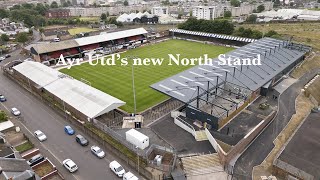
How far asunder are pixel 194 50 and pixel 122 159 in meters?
49.4

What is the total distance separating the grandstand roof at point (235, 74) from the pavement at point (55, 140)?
13.3 metres

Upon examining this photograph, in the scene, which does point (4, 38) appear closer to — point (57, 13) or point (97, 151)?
point (97, 151)

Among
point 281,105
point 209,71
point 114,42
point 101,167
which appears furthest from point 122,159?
point 114,42

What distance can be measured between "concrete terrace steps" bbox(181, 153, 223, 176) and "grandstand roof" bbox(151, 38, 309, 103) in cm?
854

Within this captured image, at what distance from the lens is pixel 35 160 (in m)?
28.1

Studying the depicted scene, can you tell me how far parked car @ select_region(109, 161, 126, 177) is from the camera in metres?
26.9

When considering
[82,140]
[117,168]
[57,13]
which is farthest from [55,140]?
[57,13]

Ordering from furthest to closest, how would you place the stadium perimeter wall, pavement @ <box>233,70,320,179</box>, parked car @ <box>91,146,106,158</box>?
parked car @ <box>91,146,106,158</box> → pavement @ <box>233,70,320,179</box> → the stadium perimeter wall

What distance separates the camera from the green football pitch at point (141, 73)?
144 feet

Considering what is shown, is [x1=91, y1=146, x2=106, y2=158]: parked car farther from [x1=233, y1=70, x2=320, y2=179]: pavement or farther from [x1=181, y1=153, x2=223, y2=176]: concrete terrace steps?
[x1=233, y1=70, x2=320, y2=179]: pavement

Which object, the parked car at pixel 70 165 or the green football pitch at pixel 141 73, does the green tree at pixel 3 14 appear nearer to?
the green football pitch at pixel 141 73

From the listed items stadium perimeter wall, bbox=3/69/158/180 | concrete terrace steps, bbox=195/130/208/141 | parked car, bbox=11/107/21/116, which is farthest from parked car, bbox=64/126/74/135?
concrete terrace steps, bbox=195/130/208/141

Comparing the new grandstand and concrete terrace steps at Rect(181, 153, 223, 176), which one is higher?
the new grandstand

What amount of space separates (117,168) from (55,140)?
10784 millimetres
